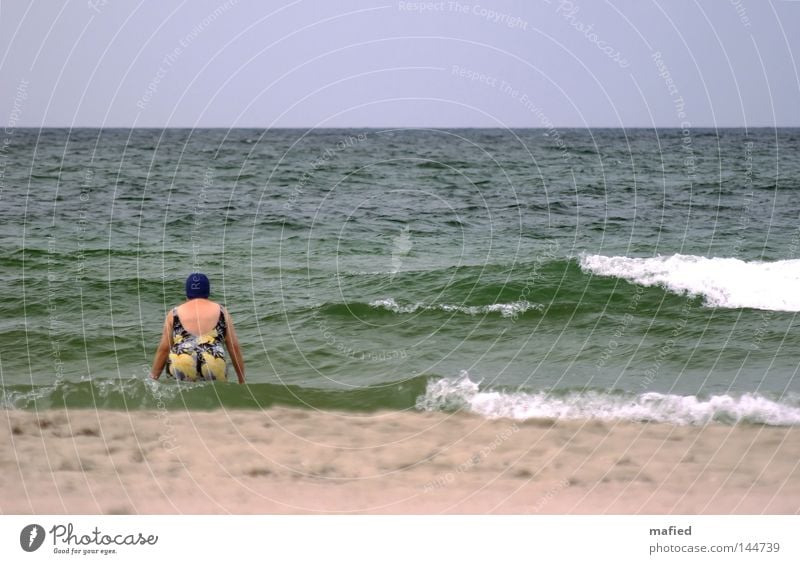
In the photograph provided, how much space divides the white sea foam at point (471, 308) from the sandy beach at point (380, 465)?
17.1ft

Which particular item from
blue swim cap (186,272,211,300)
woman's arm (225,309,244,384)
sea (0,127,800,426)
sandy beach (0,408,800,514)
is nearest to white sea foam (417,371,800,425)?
sea (0,127,800,426)

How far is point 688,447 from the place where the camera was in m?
7.89

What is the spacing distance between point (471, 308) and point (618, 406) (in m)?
5.48

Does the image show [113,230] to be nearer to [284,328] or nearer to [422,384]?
[284,328]

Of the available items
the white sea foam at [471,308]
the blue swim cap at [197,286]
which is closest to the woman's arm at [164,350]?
the blue swim cap at [197,286]

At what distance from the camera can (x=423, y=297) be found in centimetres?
1526

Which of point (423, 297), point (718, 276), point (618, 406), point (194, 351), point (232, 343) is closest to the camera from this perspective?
point (194, 351)

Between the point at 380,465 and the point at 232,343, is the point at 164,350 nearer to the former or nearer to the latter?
the point at 232,343

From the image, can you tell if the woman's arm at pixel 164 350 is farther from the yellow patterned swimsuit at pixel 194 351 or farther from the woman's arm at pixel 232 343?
the woman's arm at pixel 232 343

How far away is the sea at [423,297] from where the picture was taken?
992cm

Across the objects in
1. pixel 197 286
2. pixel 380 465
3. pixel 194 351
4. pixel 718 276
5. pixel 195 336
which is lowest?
pixel 380 465

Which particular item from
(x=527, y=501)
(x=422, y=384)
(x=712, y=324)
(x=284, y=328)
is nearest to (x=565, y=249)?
(x=712, y=324)

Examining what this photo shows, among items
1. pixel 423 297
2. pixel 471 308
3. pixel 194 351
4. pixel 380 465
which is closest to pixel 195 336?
pixel 194 351

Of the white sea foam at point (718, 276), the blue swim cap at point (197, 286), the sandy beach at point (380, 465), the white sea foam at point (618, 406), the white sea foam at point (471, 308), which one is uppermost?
the white sea foam at point (718, 276)
